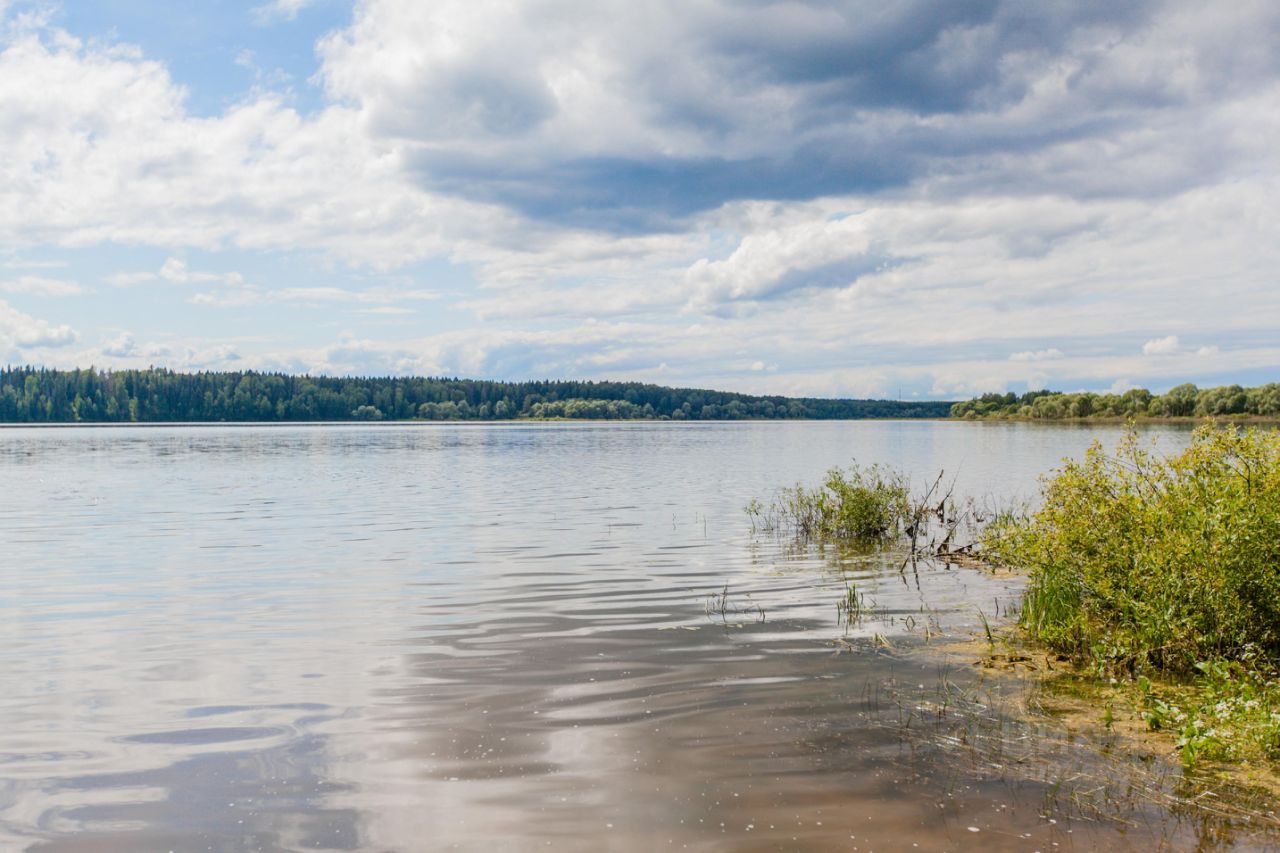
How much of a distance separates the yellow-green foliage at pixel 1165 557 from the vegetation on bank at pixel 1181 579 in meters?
0.02

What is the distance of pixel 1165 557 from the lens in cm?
1201

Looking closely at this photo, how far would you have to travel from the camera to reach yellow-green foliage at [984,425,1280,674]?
11781 millimetres

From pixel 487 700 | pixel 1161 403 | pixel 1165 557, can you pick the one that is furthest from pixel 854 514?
pixel 1161 403

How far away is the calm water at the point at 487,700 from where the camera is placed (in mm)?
8461

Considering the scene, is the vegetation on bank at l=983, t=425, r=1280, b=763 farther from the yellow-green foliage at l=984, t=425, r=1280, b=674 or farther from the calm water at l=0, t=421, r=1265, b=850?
the calm water at l=0, t=421, r=1265, b=850

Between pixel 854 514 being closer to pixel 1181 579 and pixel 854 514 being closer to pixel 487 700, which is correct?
pixel 1181 579

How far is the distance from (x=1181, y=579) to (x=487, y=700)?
32.6 feet

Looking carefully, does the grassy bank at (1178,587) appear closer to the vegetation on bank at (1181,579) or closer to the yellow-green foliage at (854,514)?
the vegetation on bank at (1181,579)

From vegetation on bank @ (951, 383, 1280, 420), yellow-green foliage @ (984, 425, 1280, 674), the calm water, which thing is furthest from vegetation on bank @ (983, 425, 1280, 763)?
vegetation on bank @ (951, 383, 1280, 420)

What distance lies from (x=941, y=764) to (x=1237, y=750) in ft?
10.4

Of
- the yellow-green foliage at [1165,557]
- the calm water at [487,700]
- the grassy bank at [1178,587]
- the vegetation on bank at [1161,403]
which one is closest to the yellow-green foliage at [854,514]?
the calm water at [487,700]

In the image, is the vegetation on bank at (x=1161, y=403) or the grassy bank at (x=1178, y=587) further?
the vegetation on bank at (x=1161, y=403)

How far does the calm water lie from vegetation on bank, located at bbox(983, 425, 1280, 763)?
225cm

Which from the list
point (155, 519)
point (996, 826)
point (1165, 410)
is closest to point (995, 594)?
point (996, 826)
